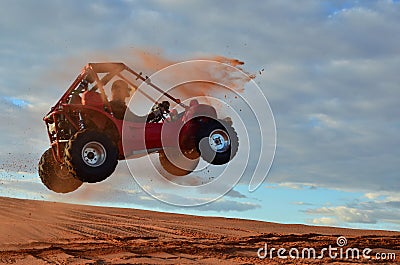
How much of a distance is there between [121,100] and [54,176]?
3.35 metres

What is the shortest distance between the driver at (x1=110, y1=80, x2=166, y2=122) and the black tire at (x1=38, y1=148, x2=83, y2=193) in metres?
2.81

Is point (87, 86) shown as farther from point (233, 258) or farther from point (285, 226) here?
point (285, 226)

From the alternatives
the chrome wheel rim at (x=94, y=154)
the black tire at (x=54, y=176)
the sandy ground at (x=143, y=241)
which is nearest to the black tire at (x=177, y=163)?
the sandy ground at (x=143, y=241)

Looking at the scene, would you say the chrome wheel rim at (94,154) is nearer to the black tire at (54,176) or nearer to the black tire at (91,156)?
the black tire at (91,156)

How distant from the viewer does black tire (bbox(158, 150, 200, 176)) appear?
15.1 meters

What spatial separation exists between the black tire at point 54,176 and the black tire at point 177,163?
2691 millimetres

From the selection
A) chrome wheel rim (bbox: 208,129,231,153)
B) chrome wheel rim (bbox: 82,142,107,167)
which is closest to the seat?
chrome wheel rim (bbox: 82,142,107,167)

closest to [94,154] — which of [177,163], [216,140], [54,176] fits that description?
[177,163]

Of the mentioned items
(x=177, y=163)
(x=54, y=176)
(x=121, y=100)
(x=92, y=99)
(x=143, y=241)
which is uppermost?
(x=121, y=100)

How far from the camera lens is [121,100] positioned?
578 inches

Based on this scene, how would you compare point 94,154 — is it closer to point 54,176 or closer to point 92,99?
point 92,99

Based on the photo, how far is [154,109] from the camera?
14875mm

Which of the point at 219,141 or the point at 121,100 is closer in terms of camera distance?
the point at 121,100

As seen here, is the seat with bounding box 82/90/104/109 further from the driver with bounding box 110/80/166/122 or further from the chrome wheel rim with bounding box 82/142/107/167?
the chrome wheel rim with bounding box 82/142/107/167
